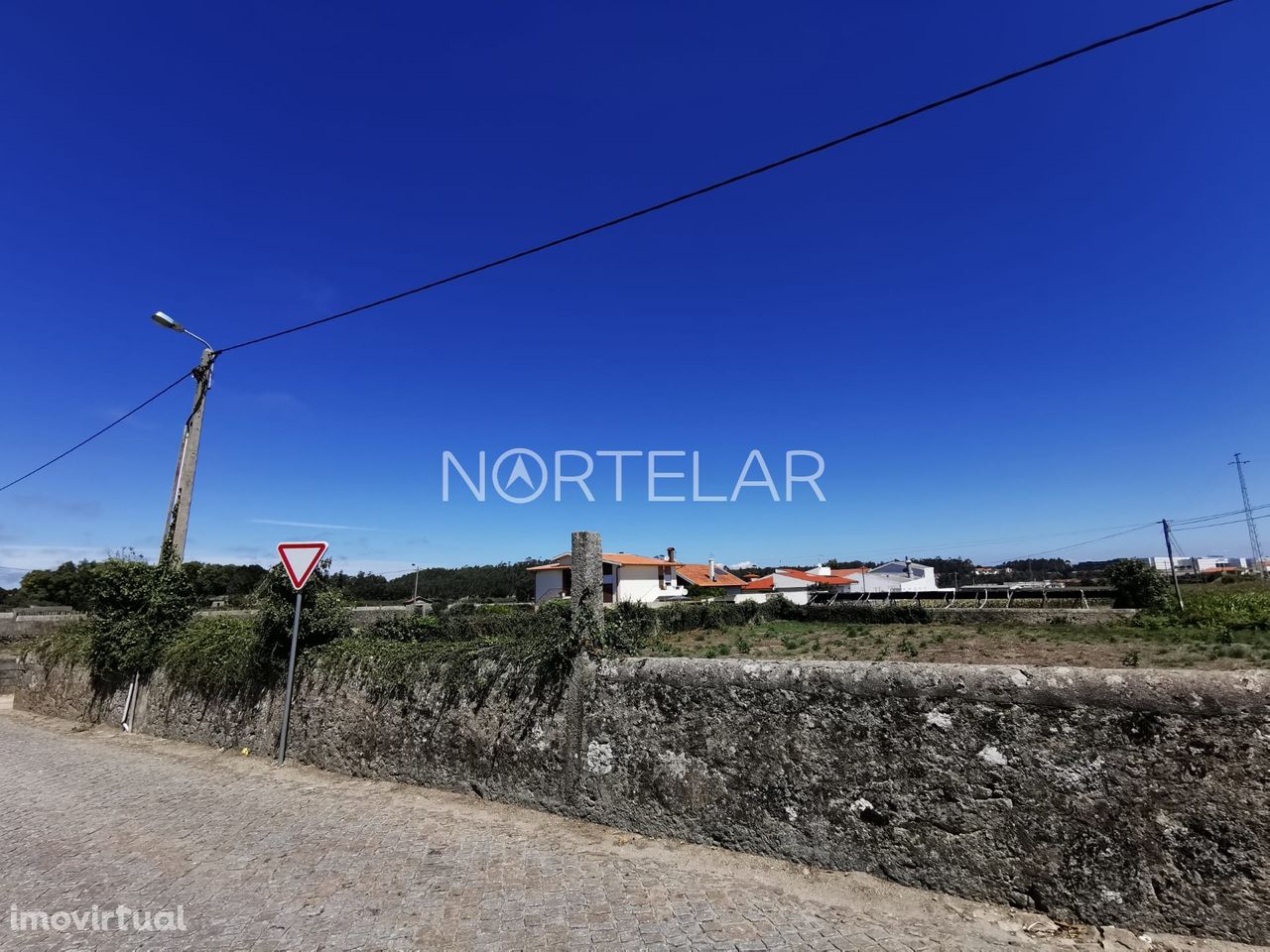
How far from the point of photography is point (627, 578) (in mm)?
51562

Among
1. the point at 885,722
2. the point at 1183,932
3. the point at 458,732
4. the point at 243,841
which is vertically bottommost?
the point at 243,841

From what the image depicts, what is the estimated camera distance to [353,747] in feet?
19.2

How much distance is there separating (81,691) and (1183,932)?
1366cm

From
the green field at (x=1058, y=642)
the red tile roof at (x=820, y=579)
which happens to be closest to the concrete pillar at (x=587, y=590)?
the green field at (x=1058, y=642)

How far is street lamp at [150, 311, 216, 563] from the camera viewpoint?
9586 mm

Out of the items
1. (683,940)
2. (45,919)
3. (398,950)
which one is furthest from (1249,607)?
(45,919)

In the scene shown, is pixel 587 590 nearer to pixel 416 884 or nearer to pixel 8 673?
pixel 416 884

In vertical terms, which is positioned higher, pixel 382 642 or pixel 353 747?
pixel 382 642

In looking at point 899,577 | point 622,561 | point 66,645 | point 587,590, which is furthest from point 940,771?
point 899,577

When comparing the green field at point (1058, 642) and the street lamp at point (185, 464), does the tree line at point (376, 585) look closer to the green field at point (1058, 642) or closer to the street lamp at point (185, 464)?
the street lamp at point (185, 464)

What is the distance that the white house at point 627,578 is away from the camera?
50.4 meters

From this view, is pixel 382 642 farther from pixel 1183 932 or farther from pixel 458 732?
pixel 1183 932

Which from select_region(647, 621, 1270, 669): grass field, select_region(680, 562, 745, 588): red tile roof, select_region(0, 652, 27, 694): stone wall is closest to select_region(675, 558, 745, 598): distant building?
select_region(680, 562, 745, 588): red tile roof

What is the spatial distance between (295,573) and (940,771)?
675cm
